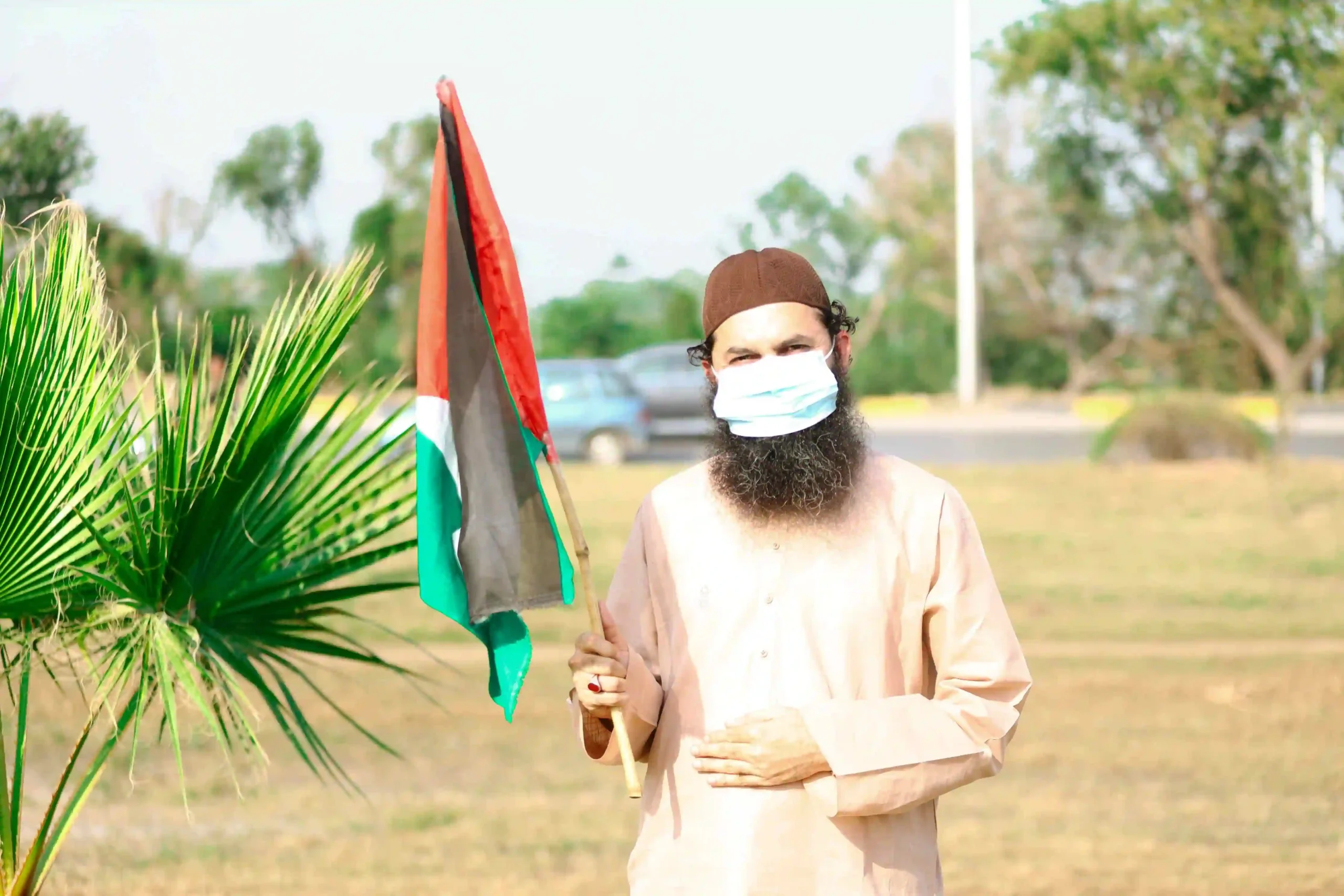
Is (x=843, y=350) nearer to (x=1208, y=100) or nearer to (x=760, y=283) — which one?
(x=760, y=283)

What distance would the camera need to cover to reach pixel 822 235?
33.3m

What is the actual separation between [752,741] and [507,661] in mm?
501

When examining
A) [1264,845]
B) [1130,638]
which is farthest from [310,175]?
[1264,845]

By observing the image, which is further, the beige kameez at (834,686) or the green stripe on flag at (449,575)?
the green stripe on flag at (449,575)

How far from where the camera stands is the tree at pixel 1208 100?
1838 cm

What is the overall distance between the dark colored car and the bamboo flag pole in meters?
21.8

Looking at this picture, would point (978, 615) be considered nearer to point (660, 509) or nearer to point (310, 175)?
point (660, 509)

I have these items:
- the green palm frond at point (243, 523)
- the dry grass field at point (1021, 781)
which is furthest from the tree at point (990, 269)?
the green palm frond at point (243, 523)

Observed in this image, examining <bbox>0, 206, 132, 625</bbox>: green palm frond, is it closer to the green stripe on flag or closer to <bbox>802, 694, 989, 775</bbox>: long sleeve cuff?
the green stripe on flag

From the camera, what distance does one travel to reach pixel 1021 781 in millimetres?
7520

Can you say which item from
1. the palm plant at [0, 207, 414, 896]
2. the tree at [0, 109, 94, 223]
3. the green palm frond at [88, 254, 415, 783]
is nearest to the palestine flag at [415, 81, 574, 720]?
the green palm frond at [88, 254, 415, 783]

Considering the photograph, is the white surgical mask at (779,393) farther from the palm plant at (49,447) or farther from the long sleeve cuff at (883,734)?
the palm plant at (49,447)

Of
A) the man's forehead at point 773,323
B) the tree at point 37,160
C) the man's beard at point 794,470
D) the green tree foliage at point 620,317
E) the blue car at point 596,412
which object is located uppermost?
the tree at point 37,160

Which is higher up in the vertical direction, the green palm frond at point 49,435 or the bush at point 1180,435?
the green palm frond at point 49,435
